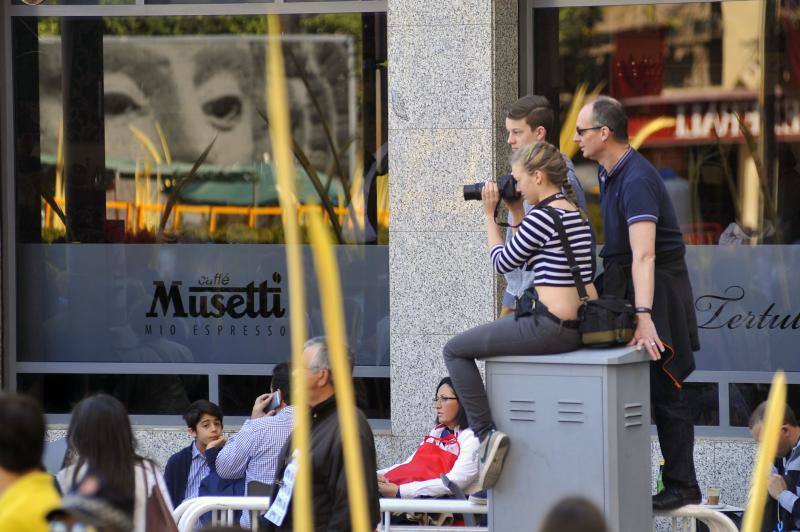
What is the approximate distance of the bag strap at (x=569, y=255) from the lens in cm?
556

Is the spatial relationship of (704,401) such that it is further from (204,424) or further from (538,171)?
(538,171)

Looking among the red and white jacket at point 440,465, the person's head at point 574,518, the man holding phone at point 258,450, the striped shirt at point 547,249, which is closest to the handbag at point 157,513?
the striped shirt at point 547,249

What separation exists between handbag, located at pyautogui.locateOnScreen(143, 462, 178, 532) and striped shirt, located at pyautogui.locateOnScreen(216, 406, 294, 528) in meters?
2.38

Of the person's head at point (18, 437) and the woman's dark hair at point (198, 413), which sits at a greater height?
the person's head at point (18, 437)

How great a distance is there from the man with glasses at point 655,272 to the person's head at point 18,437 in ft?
9.65

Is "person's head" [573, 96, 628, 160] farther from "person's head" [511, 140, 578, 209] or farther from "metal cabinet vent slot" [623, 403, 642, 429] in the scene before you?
→ "metal cabinet vent slot" [623, 403, 642, 429]

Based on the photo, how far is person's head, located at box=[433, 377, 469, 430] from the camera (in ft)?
27.5

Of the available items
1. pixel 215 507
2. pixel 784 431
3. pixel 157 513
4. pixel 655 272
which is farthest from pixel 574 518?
pixel 784 431

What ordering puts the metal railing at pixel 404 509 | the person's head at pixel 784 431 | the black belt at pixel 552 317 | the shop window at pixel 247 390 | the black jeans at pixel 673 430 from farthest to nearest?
the shop window at pixel 247 390, the person's head at pixel 784 431, the metal railing at pixel 404 509, the black jeans at pixel 673 430, the black belt at pixel 552 317

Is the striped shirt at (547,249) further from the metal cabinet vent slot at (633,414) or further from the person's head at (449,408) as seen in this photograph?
the person's head at (449,408)

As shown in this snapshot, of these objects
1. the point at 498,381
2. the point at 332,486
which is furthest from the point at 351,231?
the point at 332,486

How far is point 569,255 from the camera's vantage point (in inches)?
221

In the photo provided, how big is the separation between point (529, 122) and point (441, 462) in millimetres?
2635

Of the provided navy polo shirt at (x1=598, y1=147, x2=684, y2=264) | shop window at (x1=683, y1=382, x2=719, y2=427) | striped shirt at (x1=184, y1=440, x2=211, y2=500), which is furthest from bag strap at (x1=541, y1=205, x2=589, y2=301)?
shop window at (x1=683, y1=382, x2=719, y2=427)
